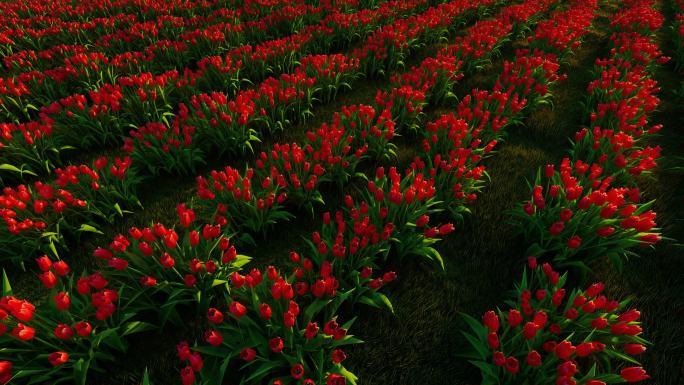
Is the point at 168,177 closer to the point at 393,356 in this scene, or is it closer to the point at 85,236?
the point at 85,236

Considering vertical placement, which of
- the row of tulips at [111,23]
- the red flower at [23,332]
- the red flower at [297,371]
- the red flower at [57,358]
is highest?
the row of tulips at [111,23]

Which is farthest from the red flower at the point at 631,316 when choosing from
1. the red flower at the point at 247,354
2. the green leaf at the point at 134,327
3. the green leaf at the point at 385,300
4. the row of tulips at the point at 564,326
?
the green leaf at the point at 134,327

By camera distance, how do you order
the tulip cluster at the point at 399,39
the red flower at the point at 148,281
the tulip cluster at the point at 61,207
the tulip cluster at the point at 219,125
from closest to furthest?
the red flower at the point at 148,281, the tulip cluster at the point at 61,207, the tulip cluster at the point at 219,125, the tulip cluster at the point at 399,39

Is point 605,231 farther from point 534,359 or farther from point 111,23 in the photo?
point 111,23

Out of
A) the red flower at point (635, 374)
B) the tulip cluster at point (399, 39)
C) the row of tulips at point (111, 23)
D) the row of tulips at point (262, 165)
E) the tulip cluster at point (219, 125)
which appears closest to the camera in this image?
the red flower at point (635, 374)

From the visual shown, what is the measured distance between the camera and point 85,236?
3678mm

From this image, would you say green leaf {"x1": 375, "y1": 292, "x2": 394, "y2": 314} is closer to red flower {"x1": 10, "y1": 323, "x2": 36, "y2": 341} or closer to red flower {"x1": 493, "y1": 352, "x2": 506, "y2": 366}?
red flower {"x1": 493, "y1": 352, "x2": 506, "y2": 366}

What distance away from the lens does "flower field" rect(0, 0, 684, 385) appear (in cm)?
231

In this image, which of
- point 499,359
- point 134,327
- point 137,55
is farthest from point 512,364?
point 137,55

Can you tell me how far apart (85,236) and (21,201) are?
670 mm

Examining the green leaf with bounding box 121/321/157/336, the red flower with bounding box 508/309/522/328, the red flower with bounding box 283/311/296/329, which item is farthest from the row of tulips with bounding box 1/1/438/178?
the red flower with bounding box 508/309/522/328

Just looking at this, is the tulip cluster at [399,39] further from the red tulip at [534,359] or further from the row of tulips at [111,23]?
the red tulip at [534,359]

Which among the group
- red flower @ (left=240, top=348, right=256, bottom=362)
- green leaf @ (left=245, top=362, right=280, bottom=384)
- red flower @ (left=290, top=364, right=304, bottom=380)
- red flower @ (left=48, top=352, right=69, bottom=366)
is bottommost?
green leaf @ (left=245, top=362, right=280, bottom=384)

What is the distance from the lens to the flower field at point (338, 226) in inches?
90.8
